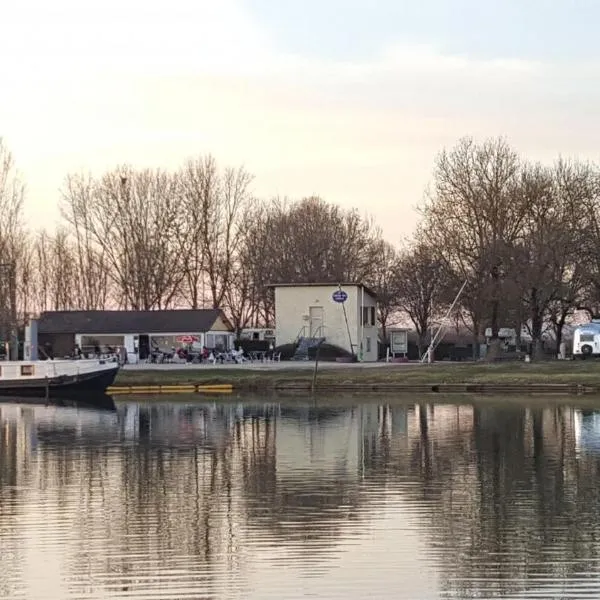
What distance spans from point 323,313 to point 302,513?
52.4 metres

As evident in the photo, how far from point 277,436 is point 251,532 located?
15990mm

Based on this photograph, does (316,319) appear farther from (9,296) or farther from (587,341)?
(9,296)

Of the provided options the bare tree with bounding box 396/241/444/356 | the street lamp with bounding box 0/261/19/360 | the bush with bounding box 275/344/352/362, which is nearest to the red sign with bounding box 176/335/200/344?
the bush with bounding box 275/344/352/362

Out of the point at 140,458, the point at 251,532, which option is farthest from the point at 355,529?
the point at 140,458

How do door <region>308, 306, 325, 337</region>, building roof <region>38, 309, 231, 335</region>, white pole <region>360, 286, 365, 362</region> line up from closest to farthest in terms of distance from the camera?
door <region>308, 306, 325, 337</region> → white pole <region>360, 286, 365, 362</region> → building roof <region>38, 309, 231, 335</region>

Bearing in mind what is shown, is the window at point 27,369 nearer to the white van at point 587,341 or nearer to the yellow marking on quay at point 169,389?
the yellow marking on quay at point 169,389

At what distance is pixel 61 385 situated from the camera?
56312mm

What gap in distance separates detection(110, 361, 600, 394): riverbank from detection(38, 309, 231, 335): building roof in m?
12.3

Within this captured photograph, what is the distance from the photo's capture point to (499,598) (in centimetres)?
1319

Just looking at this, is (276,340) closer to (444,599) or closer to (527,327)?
(527,327)

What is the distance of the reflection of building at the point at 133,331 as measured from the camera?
74625 mm

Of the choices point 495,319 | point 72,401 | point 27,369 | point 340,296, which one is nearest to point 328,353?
point 340,296

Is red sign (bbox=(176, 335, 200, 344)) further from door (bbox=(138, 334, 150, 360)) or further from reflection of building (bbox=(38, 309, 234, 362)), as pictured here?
door (bbox=(138, 334, 150, 360))

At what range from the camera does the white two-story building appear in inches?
2781
